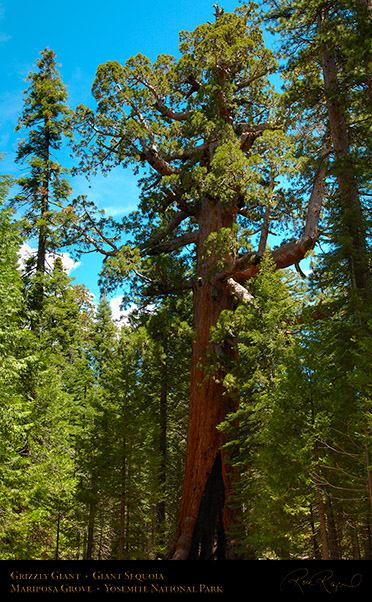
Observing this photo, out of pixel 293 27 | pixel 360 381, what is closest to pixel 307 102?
pixel 293 27

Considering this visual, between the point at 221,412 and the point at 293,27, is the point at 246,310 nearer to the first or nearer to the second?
the point at 221,412

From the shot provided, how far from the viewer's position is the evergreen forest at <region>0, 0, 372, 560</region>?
7.34 meters

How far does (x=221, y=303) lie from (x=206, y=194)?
3.88 meters

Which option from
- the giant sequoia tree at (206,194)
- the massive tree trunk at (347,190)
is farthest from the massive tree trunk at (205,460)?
the massive tree trunk at (347,190)

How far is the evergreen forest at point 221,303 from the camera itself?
24.1 ft

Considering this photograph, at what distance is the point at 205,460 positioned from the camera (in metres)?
11.8

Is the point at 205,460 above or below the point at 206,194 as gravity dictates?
below

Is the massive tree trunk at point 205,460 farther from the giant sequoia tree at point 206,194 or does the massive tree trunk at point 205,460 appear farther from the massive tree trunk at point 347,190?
the massive tree trunk at point 347,190

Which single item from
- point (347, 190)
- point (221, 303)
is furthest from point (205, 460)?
point (347, 190)

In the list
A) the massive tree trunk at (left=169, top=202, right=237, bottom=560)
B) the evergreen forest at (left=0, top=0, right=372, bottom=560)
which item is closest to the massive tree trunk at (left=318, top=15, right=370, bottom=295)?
the evergreen forest at (left=0, top=0, right=372, bottom=560)

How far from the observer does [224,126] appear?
44.1ft

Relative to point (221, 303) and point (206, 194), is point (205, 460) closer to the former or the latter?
point (221, 303)

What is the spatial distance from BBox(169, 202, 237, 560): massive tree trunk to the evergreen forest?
5cm
